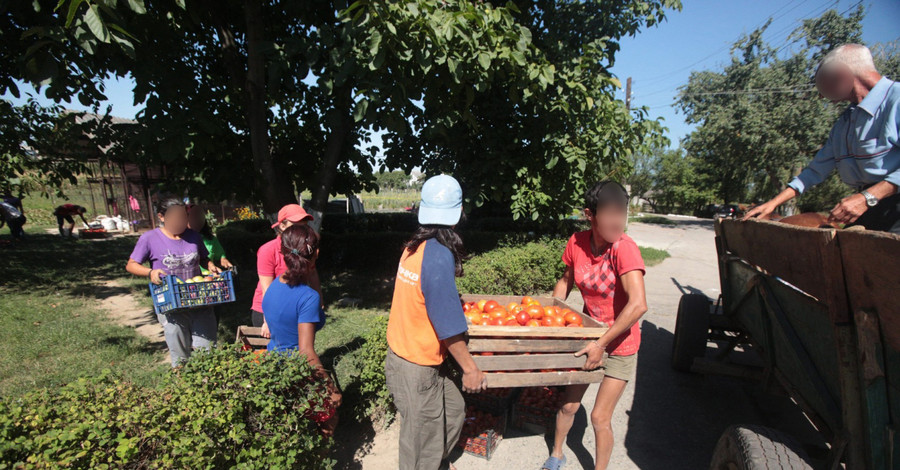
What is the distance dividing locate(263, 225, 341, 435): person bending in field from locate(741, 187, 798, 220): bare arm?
3.20 meters

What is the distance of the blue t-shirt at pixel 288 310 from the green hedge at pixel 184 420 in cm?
29

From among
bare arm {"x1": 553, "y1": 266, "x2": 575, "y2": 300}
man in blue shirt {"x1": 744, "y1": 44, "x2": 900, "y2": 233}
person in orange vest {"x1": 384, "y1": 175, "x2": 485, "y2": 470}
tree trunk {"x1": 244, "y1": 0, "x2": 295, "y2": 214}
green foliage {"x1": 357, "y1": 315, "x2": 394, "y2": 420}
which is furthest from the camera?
tree trunk {"x1": 244, "y1": 0, "x2": 295, "y2": 214}

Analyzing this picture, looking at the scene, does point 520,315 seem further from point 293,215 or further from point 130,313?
point 130,313

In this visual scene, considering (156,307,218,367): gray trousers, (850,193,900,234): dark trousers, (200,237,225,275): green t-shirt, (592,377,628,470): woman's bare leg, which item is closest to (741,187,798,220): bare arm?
(850,193,900,234): dark trousers

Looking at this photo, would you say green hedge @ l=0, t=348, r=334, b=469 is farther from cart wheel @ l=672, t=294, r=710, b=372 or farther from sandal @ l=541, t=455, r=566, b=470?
cart wheel @ l=672, t=294, r=710, b=372

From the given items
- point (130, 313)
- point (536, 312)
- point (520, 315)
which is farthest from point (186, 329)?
point (130, 313)

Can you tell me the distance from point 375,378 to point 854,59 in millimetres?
3909

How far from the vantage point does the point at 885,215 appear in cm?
232

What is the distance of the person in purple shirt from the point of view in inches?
132

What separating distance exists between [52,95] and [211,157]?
204 centimetres

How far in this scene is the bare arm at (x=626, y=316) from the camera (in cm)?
222

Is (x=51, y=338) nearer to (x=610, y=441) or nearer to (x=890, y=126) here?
(x=610, y=441)

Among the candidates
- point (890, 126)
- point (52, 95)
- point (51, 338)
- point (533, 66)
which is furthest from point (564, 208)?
point (51, 338)

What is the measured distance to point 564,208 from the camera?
7051mm
